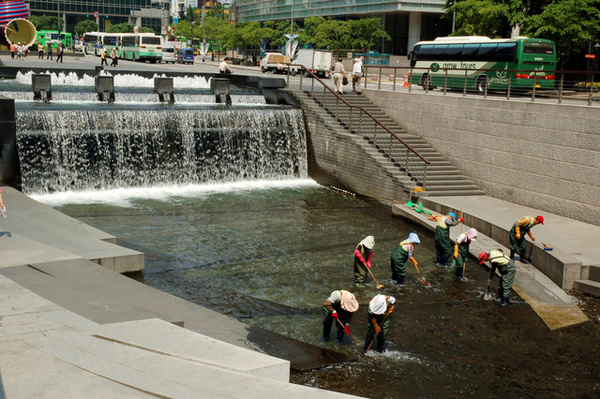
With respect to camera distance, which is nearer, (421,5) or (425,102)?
(425,102)

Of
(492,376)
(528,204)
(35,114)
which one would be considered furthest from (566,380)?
(35,114)

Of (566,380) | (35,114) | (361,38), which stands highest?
(361,38)

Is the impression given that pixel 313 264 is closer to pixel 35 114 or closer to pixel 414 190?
pixel 414 190

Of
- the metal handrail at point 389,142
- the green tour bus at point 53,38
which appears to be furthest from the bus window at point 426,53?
the green tour bus at point 53,38

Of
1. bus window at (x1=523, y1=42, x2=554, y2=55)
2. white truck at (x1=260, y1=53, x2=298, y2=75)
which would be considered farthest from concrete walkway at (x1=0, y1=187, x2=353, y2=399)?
white truck at (x1=260, y1=53, x2=298, y2=75)

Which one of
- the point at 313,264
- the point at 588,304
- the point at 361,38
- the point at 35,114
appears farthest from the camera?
the point at 361,38

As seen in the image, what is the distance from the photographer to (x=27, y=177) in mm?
19766

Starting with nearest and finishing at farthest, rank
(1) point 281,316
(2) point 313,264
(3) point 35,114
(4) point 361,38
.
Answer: (1) point 281,316 < (2) point 313,264 < (3) point 35,114 < (4) point 361,38

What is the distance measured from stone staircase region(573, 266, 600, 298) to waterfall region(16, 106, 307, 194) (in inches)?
484

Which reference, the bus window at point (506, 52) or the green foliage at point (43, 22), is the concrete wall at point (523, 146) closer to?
the bus window at point (506, 52)

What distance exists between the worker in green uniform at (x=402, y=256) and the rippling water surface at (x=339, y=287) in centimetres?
23

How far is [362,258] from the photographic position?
12766 millimetres

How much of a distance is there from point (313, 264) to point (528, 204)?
25.2 ft

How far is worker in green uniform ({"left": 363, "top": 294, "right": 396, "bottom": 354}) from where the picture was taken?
9578mm
